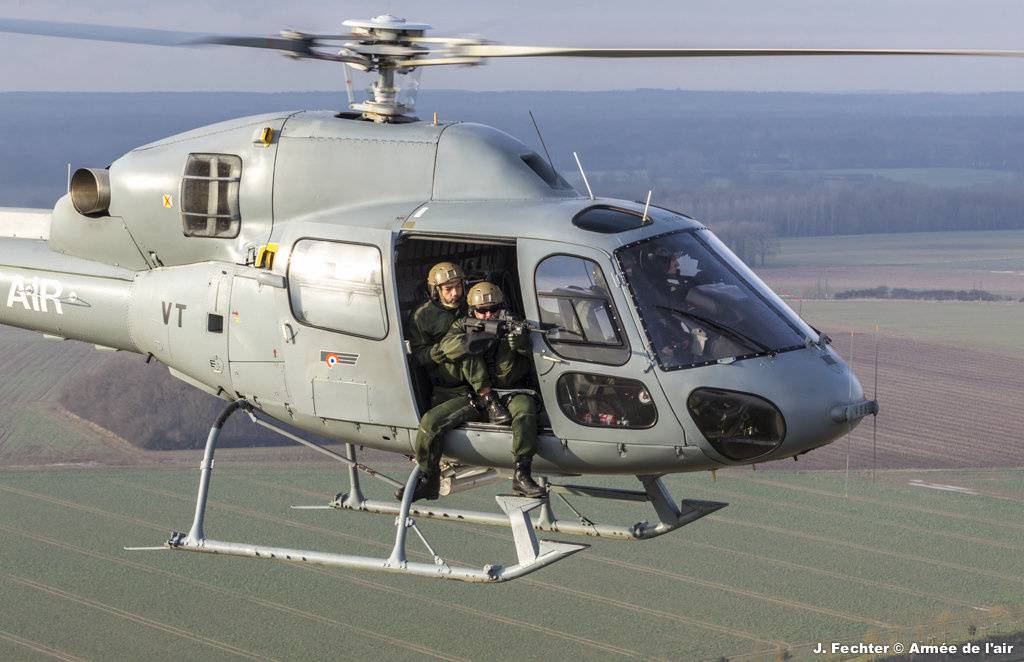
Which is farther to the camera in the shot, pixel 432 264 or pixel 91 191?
pixel 91 191

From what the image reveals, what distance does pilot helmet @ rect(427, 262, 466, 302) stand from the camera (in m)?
15.5

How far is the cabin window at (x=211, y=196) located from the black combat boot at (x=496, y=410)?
449 centimetres

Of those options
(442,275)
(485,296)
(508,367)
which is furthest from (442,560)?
(442,275)

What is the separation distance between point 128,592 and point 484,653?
18.9 metres

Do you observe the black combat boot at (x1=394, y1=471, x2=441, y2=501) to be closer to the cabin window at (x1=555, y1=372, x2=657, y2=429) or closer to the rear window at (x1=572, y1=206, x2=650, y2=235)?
the cabin window at (x1=555, y1=372, x2=657, y2=429)

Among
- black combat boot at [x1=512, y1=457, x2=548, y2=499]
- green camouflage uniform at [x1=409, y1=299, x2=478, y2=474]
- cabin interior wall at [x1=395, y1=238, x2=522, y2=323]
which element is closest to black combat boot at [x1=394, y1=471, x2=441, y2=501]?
green camouflage uniform at [x1=409, y1=299, x2=478, y2=474]

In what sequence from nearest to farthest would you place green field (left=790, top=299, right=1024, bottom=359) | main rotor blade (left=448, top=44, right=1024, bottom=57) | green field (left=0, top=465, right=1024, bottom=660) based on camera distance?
main rotor blade (left=448, top=44, right=1024, bottom=57) → green field (left=0, top=465, right=1024, bottom=660) → green field (left=790, top=299, right=1024, bottom=359)

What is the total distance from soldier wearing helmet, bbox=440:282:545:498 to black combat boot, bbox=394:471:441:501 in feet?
3.87

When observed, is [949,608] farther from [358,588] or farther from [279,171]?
[279,171]

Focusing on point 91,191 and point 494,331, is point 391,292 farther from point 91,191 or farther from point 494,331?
point 91,191

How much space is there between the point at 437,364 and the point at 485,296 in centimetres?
Answer: 133

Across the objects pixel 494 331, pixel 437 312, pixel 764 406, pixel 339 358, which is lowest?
pixel 764 406

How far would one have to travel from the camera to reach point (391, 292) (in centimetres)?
1560

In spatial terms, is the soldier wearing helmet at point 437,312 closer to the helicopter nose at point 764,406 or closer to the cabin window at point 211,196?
the helicopter nose at point 764,406
